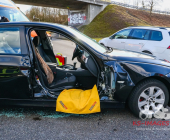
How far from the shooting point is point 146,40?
7047mm

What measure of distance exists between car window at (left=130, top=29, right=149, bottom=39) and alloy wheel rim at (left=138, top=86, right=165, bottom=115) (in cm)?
487

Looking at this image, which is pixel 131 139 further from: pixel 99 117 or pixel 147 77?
pixel 147 77

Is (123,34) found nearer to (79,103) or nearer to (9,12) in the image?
(9,12)

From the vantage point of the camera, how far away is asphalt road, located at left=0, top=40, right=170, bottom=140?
2.38 meters

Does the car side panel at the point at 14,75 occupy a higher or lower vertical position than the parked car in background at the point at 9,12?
lower

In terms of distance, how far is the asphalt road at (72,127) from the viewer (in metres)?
2.38

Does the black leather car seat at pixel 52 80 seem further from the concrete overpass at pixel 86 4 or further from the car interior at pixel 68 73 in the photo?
the concrete overpass at pixel 86 4

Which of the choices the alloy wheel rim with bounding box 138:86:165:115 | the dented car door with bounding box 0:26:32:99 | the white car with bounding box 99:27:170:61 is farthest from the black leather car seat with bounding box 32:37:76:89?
the white car with bounding box 99:27:170:61

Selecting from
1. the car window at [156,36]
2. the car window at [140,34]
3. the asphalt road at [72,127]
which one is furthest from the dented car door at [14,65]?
the car window at [140,34]

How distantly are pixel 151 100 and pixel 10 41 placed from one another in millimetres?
2579

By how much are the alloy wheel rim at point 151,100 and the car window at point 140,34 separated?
487 centimetres

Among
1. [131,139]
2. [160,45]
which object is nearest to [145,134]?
[131,139]

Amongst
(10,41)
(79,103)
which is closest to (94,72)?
(79,103)

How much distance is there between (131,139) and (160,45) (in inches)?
201
